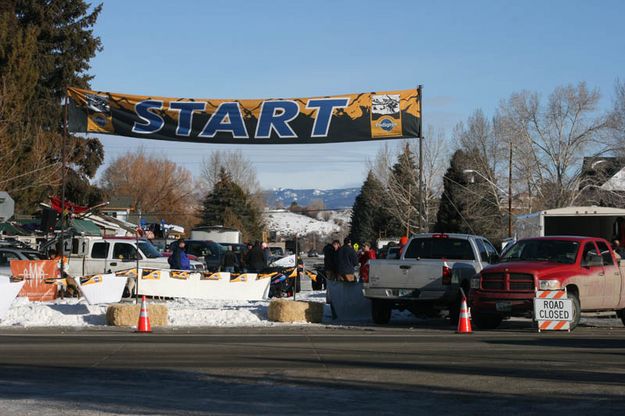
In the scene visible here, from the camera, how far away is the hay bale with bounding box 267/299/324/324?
21.2 m

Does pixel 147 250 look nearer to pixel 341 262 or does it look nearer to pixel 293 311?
pixel 341 262

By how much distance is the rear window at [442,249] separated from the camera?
2172 centimetres

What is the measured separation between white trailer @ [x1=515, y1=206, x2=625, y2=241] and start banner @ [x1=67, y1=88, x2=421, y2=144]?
4822 millimetres

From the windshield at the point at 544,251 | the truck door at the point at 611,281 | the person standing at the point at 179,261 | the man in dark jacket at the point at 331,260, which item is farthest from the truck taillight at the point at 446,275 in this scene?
the person standing at the point at 179,261

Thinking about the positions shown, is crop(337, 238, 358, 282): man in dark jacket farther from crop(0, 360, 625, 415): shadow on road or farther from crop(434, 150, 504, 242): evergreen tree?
crop(434, 150, 504, 242): evergreen tree

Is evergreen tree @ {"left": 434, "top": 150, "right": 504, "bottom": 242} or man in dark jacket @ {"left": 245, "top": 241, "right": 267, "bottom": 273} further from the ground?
evergreen tree @ {"left": 434, "top": 150, "right": 504, "bottom": 242}

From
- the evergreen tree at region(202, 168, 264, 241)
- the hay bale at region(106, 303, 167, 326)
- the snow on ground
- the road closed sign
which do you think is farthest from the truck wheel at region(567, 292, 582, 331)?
the evergreen tree at region(202, 168, 264, 241)

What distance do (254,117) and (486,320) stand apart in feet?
36.9

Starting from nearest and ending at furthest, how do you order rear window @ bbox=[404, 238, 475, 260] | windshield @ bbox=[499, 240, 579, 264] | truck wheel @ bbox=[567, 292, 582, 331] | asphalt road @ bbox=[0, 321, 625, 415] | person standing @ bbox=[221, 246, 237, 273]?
asphalt road @ bbox=[0, 321, 625, 415] < truck wheel @ bbox=[567, 292, 582, 331] < windshield @ bbox=[499, 240, 579, 264] < rear window @ bbox=[404, 238, 475, 260] < person standing @ bbox=[221, 246, 237, 273]

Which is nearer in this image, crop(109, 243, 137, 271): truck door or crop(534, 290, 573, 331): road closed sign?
crop(534, 290, 573, 331): road closed sign

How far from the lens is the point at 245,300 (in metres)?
26.8

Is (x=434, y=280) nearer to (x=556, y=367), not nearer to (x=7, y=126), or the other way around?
(x=556, y=367)

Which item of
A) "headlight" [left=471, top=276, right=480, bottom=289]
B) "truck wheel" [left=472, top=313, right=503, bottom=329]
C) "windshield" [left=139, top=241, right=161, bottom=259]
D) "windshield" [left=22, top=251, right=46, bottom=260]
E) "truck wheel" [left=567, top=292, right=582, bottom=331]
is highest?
"windshield" [left=139, top=241, right=161, bottom=259]

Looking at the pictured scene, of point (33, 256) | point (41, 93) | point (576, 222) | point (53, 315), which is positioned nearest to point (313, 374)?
point (53, 315)
